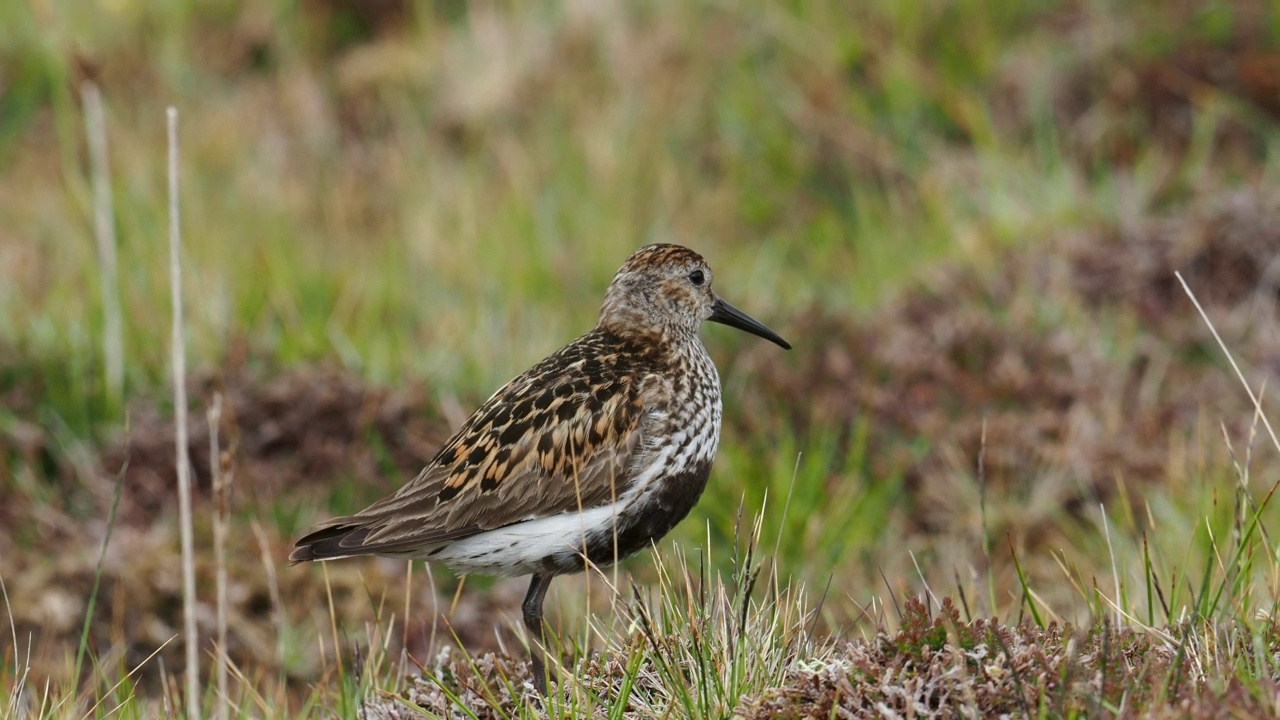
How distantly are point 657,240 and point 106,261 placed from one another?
3.90m

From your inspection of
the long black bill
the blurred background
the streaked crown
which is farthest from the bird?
the blurred background

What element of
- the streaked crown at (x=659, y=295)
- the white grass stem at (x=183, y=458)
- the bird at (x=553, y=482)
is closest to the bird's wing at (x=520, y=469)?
the bird at (x=553, y=482)

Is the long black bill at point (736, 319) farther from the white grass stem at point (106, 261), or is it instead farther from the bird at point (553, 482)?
the white grass stem at point (106, 261)

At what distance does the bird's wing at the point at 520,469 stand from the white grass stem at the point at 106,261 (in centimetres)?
258

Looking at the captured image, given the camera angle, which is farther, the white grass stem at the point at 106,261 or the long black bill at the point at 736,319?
the white grass stem at the point at 106,261

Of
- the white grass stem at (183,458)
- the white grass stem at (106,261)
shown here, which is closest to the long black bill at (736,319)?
the white grass stem at (183,458)

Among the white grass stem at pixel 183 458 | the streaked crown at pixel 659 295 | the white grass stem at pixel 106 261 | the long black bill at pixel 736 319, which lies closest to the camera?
the white grass stem at pixel 183 458

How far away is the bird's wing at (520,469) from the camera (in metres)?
4.86

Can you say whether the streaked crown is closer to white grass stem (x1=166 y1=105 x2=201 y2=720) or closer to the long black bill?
the long black bill

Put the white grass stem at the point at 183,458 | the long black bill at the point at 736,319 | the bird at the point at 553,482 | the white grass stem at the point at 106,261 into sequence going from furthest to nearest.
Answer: the white grass stem at the point at 106,261 < the long black bill at the point at 736,319 < the bird at the point at 553,482 < the white grass stem at the point at 183,458

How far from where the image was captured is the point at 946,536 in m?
7.86

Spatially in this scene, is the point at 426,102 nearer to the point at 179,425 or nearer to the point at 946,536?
the point at 946,536

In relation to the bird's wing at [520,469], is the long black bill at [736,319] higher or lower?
higher

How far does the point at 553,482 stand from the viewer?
4.93 m
